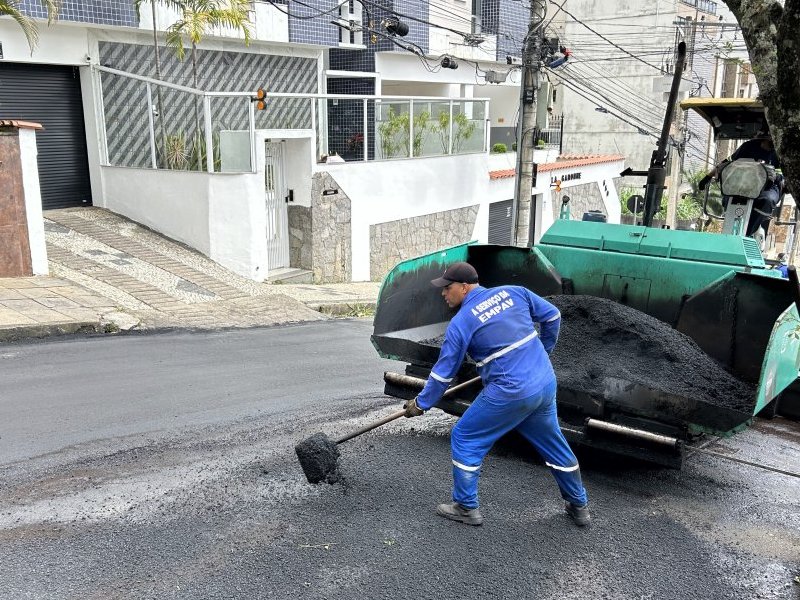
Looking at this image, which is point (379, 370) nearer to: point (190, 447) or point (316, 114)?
point (190, 447)

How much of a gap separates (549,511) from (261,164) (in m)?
8.93

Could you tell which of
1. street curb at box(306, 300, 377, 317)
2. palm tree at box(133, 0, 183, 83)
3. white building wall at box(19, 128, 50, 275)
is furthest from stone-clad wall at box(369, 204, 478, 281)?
white building wall at box(19, 128, 50, 275)

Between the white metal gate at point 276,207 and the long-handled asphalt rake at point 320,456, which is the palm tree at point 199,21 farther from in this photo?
the long-handled asphalt rake at point 320,456

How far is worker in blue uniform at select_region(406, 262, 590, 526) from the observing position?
4367mm

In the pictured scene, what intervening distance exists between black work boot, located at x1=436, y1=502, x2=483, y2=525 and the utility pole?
33.2ft

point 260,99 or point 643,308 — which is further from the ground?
point 260,99

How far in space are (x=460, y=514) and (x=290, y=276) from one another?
938 centimetres

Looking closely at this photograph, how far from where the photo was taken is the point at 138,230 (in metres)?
12.8

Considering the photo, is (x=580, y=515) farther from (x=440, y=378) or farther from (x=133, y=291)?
(x=133, y=291)

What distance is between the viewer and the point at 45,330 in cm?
828

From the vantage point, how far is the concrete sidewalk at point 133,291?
28.9 feet

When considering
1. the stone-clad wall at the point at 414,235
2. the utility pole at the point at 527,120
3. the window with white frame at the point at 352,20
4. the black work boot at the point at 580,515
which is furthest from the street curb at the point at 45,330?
the window with white frame at the point at 352,20

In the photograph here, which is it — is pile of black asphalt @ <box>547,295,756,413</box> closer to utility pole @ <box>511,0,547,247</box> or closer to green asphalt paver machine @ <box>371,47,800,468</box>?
green asphalt paver machine @ <box>371,47,800,468</box>

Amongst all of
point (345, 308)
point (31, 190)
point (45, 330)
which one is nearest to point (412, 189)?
point (345, 308)
